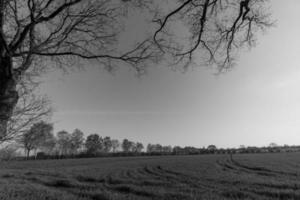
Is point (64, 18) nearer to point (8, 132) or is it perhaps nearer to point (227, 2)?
point (8, 132)

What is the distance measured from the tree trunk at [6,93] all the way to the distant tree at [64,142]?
368 ft

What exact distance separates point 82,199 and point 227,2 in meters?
9.11

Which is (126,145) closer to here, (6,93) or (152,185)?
(152,185)

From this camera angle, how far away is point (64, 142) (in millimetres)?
104500

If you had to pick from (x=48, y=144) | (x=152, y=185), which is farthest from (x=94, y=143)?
(x=152, y=185)

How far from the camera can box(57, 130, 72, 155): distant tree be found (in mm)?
102875

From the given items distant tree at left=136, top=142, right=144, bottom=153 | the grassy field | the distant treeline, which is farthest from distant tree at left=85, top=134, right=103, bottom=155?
A: the grassy field

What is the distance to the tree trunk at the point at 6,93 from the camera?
12.1 feet

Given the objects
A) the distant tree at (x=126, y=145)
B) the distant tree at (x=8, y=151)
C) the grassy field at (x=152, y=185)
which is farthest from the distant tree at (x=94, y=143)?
the distant tree at (x=8, y=151)

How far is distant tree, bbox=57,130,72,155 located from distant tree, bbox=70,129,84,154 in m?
1.78

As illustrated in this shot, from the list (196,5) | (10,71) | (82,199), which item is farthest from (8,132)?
(196,5)

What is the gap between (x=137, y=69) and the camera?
5.42 metres

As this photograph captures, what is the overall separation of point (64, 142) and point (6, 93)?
11420 cm

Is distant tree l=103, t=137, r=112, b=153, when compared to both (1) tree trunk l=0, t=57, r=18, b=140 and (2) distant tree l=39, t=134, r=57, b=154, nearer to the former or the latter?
(2) distant tree l=39, t=134, r=57, b=154
